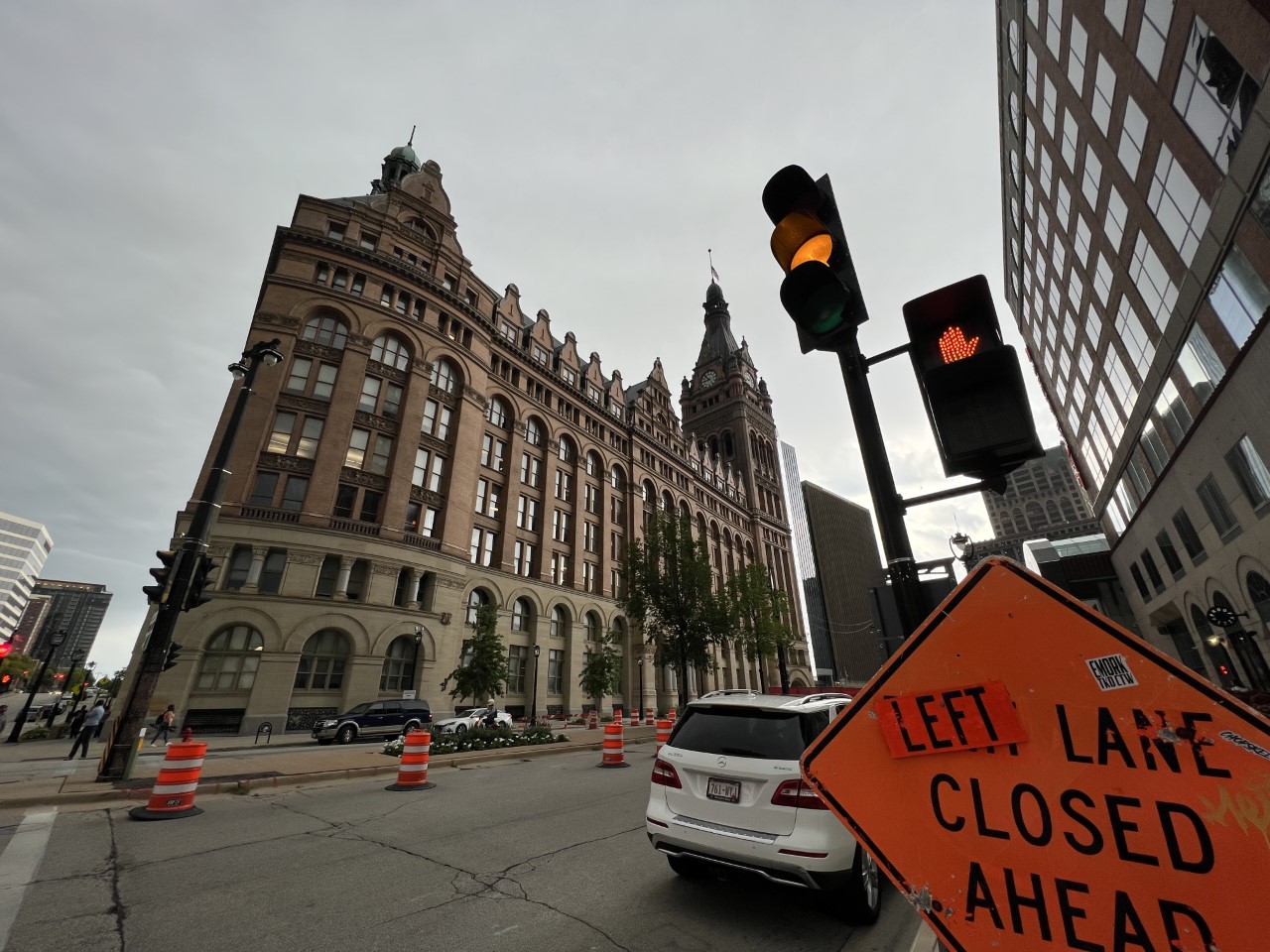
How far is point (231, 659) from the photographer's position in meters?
22.9

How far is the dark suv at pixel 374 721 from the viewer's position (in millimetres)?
20062

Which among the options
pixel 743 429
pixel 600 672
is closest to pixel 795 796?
pixel 600 672

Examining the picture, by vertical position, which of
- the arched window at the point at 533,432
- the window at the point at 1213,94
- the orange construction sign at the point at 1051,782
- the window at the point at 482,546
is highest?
the arched window at the point at 533,432

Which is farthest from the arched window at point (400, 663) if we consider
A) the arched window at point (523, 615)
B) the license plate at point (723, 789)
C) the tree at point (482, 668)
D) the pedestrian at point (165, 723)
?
the license plate at point (723, 789)

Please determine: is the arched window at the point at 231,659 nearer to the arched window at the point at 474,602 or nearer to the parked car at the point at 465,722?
the parked car at the point at 465,722

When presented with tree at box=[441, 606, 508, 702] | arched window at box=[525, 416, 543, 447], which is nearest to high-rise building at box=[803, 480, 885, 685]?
arched window at box=[525, 416, 543, 447]

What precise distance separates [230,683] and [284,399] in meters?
13.8

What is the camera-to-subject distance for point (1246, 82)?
13109 millimetres

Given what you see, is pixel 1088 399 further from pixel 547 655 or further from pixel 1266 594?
pixel 547 655

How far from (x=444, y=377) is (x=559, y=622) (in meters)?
18.3

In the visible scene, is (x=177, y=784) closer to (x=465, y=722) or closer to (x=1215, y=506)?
(x=465, y=722)

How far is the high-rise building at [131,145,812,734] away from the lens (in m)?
23.9

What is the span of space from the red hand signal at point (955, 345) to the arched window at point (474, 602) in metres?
31.1

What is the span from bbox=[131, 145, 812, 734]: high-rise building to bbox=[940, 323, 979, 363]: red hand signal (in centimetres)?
2833
